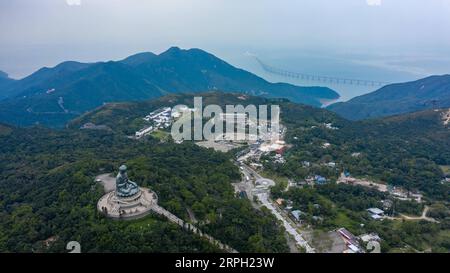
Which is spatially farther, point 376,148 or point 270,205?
point 376,148

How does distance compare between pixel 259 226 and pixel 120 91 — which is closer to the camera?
pixel 259 226

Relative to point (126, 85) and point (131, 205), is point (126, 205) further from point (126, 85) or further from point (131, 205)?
point (126, 85)

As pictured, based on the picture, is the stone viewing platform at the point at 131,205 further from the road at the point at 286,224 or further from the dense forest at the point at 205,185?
the road at the point at 286,224

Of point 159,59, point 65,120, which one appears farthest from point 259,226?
point 159,59

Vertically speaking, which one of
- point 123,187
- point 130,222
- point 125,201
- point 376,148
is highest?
point 123,187

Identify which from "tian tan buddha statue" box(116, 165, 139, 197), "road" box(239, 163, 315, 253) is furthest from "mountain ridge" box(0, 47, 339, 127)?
"tian tan buddha statue" box(116, 165, 139, 197)

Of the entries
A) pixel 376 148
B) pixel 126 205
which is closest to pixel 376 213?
pixel 376 148

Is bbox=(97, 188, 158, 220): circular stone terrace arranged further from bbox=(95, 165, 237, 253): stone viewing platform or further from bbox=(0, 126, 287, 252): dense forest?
bbox=(0, 126, 287, 252): dense forest

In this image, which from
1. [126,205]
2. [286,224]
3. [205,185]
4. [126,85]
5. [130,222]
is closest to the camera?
[130,222]

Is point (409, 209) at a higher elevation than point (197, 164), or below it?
below
